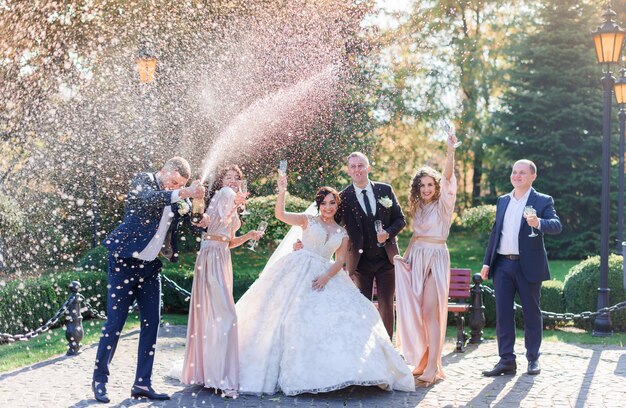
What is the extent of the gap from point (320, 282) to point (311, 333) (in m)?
0.57

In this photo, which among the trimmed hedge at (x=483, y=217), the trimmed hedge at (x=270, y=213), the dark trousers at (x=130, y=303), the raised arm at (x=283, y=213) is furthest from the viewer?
the trimmed hedge at (x=483, y=217)

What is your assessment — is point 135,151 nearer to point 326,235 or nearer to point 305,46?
point 305,46

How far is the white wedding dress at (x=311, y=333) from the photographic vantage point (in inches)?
249

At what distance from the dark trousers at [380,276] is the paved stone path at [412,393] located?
94 cm

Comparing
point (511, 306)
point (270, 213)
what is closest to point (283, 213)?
point (511, 306)

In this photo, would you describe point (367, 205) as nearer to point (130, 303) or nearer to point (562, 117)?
point (130, 303)

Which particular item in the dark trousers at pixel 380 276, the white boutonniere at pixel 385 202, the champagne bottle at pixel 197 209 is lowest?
the dark trousers at pixel 380 276

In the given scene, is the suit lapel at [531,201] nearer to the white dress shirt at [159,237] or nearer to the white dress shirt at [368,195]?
the white dress shirt at [368,195]

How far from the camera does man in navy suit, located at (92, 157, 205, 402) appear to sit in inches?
244

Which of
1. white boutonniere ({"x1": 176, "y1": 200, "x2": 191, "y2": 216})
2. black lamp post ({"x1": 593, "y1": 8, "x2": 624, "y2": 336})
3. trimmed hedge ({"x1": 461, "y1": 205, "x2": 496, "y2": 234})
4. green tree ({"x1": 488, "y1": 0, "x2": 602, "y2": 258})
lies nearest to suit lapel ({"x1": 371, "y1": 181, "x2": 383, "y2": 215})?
white boutonniere ({"x1": 176, "y1": 200, "x2": 191, "y2": 216})

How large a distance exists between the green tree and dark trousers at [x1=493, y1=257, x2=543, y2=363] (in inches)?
613

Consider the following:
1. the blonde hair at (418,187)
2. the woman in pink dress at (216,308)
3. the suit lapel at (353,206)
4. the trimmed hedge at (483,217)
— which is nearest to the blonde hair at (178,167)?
the woman in pink dress at (216,308)

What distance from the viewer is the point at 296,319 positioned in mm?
6613

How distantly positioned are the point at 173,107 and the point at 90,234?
165 inches
